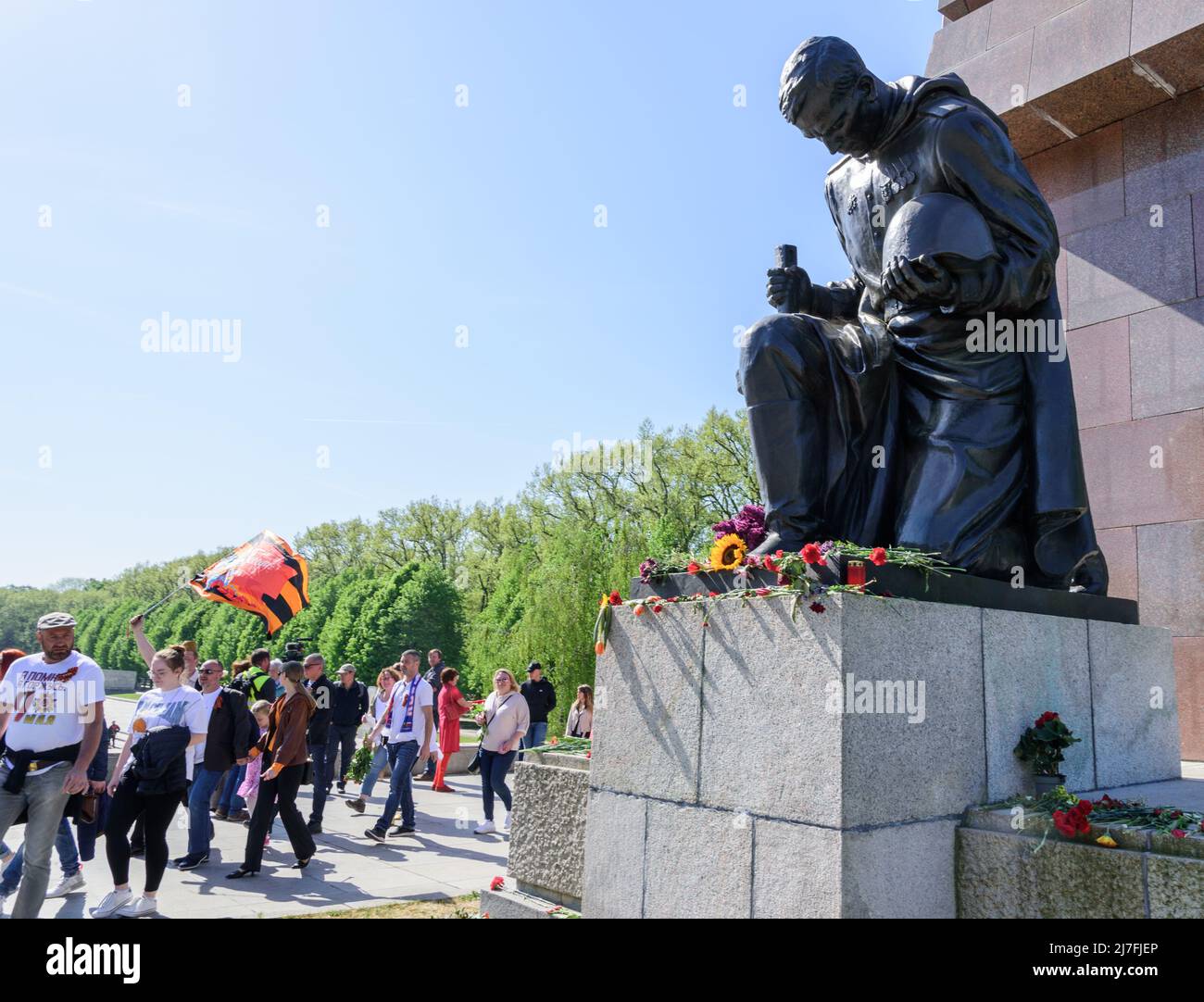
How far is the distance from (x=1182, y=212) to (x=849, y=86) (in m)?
4.36

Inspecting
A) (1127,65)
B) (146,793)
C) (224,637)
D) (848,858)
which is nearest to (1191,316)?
(1127,65)

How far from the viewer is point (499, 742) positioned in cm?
1099

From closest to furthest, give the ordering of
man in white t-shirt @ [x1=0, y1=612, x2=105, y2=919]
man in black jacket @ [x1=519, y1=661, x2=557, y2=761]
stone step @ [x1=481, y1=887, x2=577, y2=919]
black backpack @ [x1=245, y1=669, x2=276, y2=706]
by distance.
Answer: stone step @ [x1=481, y1=887, x2=577, y2=919], man in white t-shirt @ [x1=0, y1=612, x2=105, y2=919], black backpack @ [x1=245, y1=669, x2=276, y2=706], man in black jacket @ [x1=519, y1=661, x2=557, y2=761]

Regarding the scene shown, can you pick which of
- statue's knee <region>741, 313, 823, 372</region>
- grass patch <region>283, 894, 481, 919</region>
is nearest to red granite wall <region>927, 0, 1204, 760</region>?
statue's knee <region>741, 313, 823, 372</region>

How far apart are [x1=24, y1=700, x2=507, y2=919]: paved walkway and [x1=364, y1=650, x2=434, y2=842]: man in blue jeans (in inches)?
9.4

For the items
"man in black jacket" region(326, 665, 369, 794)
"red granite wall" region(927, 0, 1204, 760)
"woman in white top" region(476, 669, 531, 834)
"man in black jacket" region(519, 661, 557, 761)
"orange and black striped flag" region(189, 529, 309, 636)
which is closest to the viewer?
"red granite wall" region(927, 0, 1204, 760)

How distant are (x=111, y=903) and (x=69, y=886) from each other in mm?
1031

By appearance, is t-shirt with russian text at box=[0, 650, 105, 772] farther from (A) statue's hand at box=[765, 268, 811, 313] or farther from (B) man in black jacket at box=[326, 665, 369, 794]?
(B) man in black jacket at box=[326, 665, 369, 794]

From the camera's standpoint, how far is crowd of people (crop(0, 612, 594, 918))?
19.2 feet

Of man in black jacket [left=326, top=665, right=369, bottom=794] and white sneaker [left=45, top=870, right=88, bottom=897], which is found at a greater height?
man in black jacket [left=326, top=665, right=369, bottom=794]

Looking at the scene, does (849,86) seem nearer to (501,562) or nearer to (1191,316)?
(1191,316)

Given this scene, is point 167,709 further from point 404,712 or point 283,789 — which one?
point 404,712

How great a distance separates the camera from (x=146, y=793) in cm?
668

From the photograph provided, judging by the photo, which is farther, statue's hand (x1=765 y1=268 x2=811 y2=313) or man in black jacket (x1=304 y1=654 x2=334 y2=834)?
man in black jacket (x1=304 y1=654 x2=334 y2=834)
